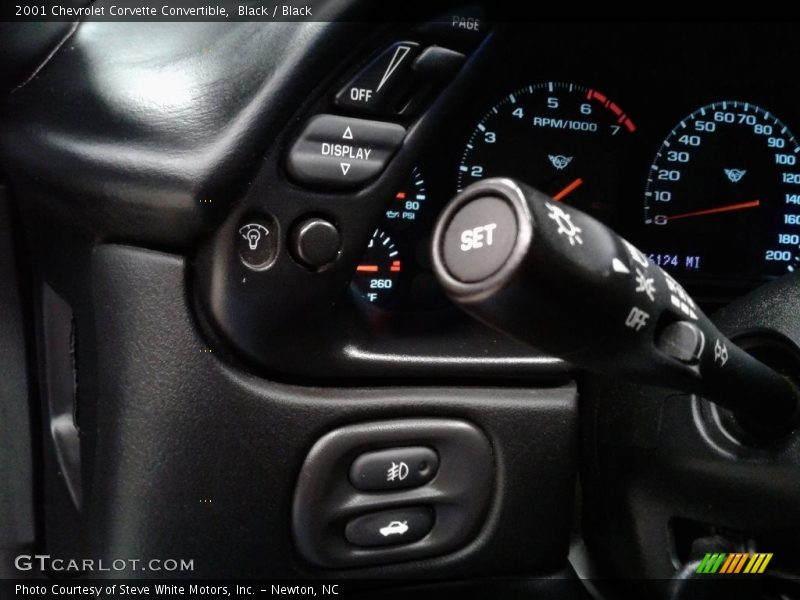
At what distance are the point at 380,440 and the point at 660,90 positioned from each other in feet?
2.27

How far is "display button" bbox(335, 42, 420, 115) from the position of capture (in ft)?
3.33

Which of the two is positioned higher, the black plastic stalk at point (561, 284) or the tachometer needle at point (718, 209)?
the black plastic stalk at point (561, 284)

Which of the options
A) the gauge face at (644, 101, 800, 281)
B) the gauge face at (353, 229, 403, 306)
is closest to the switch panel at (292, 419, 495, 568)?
the gauge face at (353, 229, 403, 306)

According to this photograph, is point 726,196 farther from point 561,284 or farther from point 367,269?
point 561,284

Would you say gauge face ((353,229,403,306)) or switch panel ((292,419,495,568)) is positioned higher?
gauge face ((353,229,403,306))

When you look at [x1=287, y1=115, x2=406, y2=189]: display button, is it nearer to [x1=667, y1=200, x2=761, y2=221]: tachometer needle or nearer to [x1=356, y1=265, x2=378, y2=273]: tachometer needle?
[x1=356, y1=265, x2=378, y2=273]: tachometer needle

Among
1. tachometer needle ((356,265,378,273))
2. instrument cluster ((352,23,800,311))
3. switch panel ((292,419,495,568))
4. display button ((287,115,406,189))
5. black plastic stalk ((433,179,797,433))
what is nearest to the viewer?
black plastic stalk ((433,179,797,433))

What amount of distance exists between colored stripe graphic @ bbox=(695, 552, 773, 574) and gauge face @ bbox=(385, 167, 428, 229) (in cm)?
54

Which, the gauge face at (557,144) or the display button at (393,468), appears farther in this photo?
the gauge face at (557,144)

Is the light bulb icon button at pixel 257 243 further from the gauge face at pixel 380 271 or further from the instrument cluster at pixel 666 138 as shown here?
the instrument cluster at pixel 666 138

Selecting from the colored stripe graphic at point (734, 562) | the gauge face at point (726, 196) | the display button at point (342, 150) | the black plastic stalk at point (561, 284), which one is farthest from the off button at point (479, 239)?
the gauge face at point (726, 196)

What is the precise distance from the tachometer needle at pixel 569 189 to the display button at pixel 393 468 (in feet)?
1.43

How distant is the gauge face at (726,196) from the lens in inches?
57.2

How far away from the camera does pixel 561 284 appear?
61 cm
